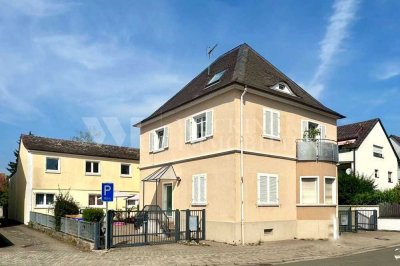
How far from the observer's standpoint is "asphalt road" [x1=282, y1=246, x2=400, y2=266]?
13.4 m

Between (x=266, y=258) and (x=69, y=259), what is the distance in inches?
261

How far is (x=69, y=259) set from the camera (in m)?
13.9

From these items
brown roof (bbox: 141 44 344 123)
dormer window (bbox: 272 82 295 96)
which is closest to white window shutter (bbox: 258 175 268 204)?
brown roof (bbox: 141 44 344 123)

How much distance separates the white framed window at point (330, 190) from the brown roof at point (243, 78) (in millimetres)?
3887

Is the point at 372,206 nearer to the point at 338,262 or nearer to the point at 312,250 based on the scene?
the point at 312,250

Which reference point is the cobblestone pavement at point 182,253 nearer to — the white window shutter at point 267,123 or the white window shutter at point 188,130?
the white window shutter at point 267,123

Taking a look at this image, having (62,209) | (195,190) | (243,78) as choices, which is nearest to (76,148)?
(62,209)

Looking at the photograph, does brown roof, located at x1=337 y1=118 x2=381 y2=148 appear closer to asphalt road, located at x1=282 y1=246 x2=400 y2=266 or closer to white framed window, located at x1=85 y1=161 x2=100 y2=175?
asphalt road, located at x1=282 y1=246 x2=400 y2=266

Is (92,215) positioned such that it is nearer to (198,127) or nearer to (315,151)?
(198,127)

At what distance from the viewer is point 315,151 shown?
2147cm

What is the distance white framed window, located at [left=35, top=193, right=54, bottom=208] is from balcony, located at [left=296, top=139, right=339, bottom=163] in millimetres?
20558

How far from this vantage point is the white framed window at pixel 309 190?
69.6 ft

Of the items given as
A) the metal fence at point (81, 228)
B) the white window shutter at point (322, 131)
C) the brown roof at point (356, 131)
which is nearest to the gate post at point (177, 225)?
the metal fence at point (81, 228)

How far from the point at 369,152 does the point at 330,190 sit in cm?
1830
